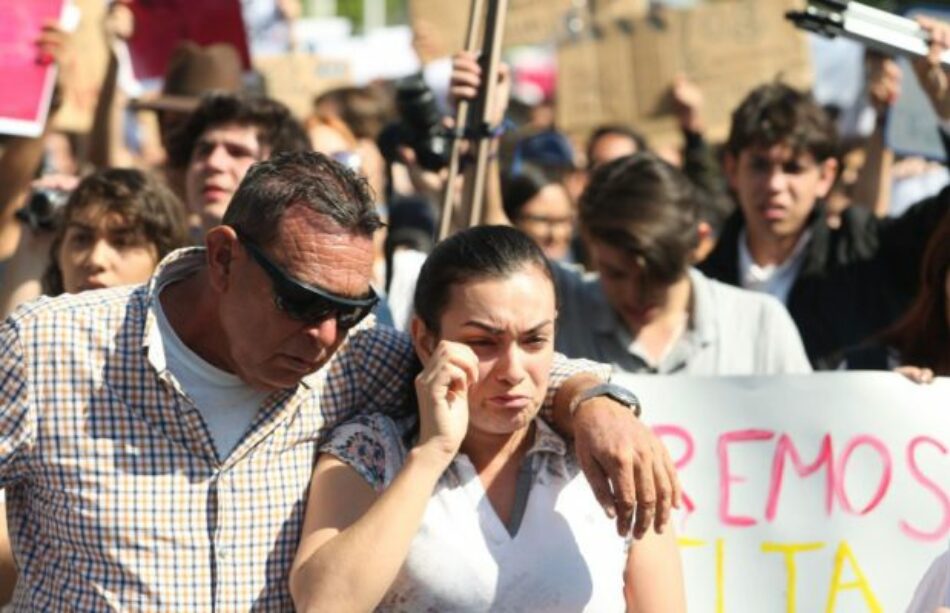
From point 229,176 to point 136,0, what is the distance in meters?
2.26

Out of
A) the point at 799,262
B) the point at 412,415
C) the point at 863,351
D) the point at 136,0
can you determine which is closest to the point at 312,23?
the point at 136,0

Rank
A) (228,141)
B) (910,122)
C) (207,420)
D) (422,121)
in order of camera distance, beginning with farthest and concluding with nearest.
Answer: (910,122) < (228,141) < (422,121) < (207,420)

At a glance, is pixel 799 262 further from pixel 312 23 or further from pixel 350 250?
pixel 312 23

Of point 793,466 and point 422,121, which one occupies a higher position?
point 422,121

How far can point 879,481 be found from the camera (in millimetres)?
4102

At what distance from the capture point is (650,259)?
4.83 metres

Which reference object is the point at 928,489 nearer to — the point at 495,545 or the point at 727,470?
the point at 727,470

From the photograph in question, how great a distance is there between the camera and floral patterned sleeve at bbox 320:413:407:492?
132 inches

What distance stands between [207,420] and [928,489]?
168cm

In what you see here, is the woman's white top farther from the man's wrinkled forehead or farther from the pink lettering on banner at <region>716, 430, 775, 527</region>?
the man's wrinkled forehead

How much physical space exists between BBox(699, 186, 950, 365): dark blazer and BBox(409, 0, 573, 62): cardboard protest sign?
3.38m

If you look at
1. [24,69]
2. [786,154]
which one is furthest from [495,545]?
[24,69]

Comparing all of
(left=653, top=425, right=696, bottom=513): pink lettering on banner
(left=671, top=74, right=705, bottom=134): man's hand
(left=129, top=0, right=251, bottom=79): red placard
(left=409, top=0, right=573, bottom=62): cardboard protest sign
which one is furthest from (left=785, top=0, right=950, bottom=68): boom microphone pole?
(left=409, top=0, right=573, bottom=62): cardboard protest sign

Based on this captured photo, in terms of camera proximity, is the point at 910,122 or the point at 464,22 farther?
the point at 464,22
